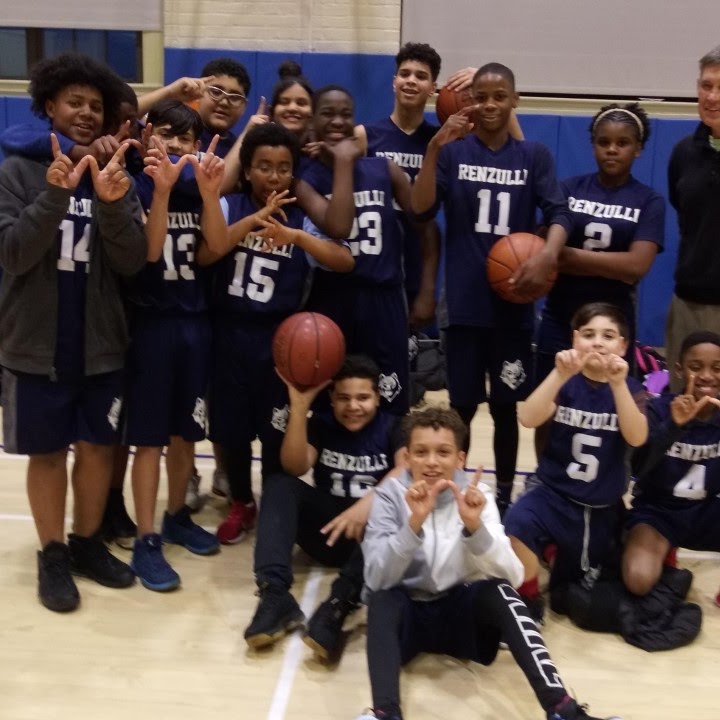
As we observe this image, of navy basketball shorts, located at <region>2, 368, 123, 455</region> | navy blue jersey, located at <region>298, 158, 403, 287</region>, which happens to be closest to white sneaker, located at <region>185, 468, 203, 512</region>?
navy basketball shorts, located at <region>2, 368, 123, 455</region>

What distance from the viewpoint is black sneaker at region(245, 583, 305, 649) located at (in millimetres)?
2807

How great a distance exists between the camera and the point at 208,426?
3.59m

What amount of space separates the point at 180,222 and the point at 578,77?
4421 millimetres

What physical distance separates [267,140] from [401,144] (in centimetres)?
86

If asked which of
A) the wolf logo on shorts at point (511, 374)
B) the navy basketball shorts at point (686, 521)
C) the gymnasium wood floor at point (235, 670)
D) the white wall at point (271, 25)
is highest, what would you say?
the white wall at point (271, 25)

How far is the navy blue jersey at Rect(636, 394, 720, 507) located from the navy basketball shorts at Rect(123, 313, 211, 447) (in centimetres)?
161

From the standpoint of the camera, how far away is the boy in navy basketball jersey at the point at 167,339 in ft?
10.6

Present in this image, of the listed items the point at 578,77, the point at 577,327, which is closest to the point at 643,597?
the point at 577,327

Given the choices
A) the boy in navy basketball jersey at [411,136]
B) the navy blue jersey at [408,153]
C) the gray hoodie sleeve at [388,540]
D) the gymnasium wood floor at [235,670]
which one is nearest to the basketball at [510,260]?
the boy in navy basketball jersey at [411,136]

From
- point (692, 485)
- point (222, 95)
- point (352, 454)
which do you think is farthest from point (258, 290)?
point (692, 485)

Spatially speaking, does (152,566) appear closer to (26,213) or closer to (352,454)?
(352,454)

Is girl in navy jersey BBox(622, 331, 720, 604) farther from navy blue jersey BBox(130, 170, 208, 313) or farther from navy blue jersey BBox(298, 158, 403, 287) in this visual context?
navy blue jersey BBox(130, 170, 208, 313)

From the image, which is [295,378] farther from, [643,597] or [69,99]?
[643,597]

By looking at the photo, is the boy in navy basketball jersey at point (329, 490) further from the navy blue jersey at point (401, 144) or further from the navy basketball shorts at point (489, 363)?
the navy blue jersey at point (401, 144)
